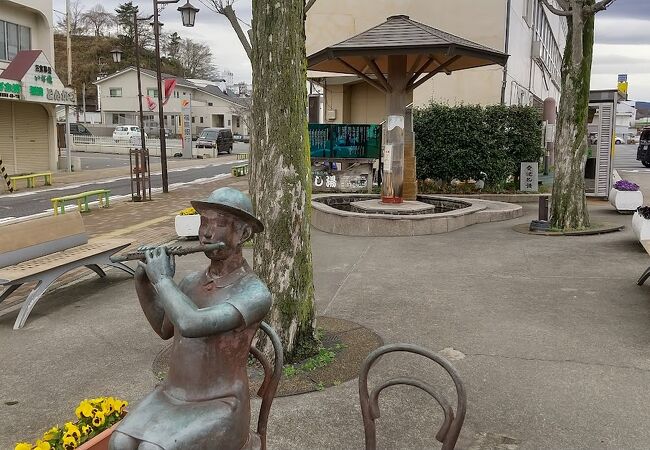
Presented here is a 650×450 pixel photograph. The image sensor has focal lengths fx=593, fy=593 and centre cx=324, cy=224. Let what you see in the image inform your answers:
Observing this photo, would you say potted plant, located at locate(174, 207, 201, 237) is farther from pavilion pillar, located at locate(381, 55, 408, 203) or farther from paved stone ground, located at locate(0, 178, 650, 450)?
pavilion pillar, located at locate(381, 55, 408, 203)

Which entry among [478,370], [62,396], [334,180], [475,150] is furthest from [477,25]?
[62,396]

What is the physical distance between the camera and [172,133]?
197 ft

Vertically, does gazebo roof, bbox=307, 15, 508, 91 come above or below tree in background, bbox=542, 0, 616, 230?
above

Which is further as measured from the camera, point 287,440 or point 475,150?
point 475,150

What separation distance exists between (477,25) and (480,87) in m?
2.05

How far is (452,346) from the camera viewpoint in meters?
5.29

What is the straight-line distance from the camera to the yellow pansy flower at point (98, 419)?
3.18m

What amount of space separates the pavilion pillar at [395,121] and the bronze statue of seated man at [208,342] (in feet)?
32.4

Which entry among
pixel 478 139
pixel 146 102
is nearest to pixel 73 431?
pixel 478 139

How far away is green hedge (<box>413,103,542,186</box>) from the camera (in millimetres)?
15500

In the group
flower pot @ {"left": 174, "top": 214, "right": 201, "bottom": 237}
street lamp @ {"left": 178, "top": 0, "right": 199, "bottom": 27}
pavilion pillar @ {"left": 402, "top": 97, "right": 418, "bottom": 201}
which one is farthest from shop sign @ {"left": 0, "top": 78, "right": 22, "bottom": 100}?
pavilion pillar @ {"left": 402, "top": 97, "right": 418, "bottom": 201}

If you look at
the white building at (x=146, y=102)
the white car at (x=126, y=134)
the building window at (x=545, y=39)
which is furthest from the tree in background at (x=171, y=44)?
the building window at (x=545, y=39)

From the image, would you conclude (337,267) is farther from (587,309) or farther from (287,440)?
(287,440)

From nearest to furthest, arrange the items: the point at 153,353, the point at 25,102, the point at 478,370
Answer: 1. the point at 478,370
2. the point at 153,353
3. the point at 25,102
